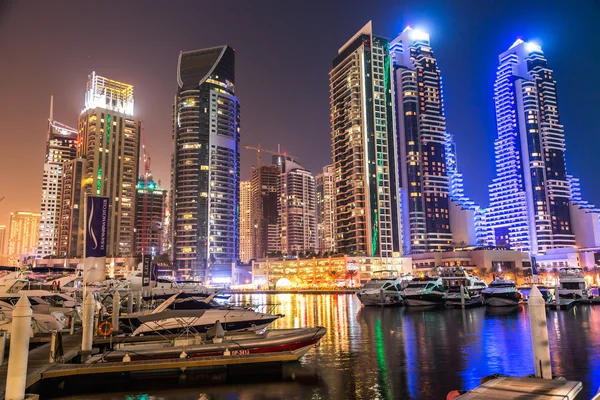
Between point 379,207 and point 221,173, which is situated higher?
point 221,173

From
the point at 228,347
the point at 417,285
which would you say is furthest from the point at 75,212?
the point at 228,347

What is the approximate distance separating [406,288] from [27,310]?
59.3 meters

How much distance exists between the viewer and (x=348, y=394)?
18.0 meters

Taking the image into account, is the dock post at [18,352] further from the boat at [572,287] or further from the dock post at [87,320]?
the boat at [572,287]

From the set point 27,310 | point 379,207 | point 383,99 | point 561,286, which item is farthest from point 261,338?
point 383,99

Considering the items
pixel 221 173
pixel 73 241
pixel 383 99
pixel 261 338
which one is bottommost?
pixel 261 338

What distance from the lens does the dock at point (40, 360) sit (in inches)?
659

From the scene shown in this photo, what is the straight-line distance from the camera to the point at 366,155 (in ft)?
537

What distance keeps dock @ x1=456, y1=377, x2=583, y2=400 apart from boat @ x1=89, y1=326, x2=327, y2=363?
13677mm

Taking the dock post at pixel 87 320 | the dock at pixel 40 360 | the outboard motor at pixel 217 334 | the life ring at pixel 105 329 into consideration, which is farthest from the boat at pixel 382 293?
the dock post at pixel 87 320

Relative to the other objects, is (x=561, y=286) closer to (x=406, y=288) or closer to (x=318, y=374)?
(x=406, y=288)

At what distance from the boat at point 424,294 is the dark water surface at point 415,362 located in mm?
20228

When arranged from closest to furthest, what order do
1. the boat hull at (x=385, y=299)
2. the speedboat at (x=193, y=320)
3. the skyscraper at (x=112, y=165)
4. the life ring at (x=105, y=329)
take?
the life ring at (x=105, y=329)
the speedboat at (x=193, y=320)
the boat hull at (x=385, y=299)
the skyscraper at (x=112, y=165)

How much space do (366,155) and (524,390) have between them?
156745mm
